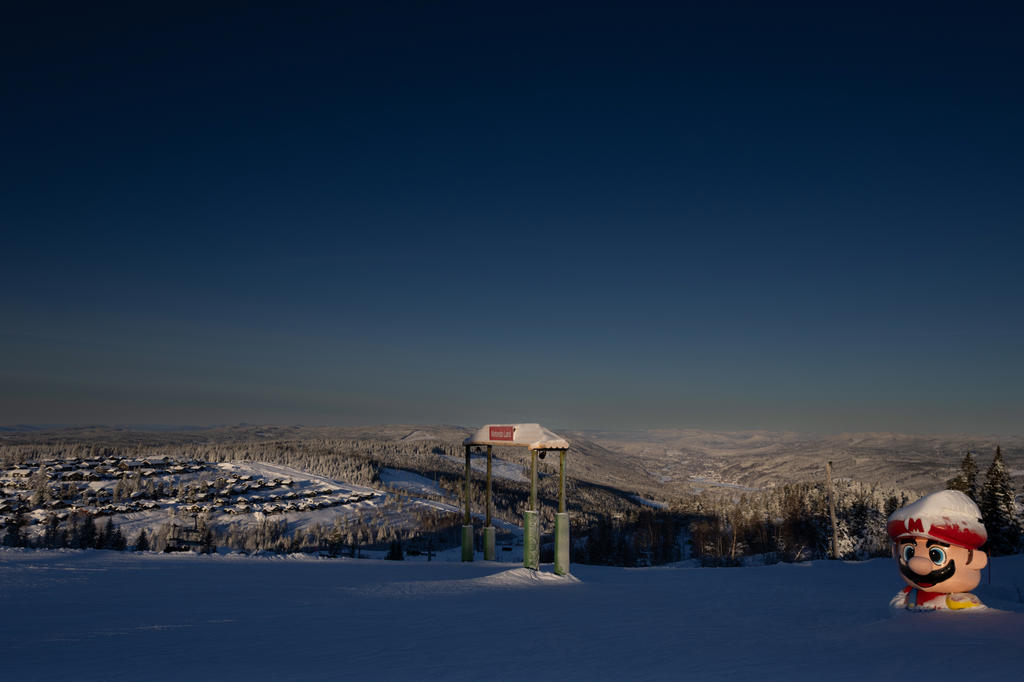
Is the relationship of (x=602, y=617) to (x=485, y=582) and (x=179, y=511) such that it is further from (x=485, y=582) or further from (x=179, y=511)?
(x=179, y=511)

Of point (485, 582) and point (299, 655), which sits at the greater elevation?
point (299, 655)

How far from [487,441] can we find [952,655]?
15.9 meters

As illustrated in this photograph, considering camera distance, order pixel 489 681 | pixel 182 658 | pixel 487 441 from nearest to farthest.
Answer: pixel 489 681, pixel 182 658, pixel 487 441

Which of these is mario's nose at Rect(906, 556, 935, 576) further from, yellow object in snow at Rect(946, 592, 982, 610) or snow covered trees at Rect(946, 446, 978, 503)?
snow covered trees at Rect(946, 446, 978, 503)

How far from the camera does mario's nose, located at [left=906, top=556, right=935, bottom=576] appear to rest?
11.3 meters

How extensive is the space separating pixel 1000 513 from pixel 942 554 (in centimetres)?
3549

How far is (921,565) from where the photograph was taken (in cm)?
1130

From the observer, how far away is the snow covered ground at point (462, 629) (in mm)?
7445

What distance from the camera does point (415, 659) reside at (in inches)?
312

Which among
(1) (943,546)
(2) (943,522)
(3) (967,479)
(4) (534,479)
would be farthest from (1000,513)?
(1) (943,546)

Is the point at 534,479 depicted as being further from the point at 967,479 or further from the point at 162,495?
the point at 162,495

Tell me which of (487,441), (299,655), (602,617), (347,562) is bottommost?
(347,562)

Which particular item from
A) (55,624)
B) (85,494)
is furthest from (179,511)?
(55,624)

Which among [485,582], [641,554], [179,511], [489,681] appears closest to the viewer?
[489,681]
